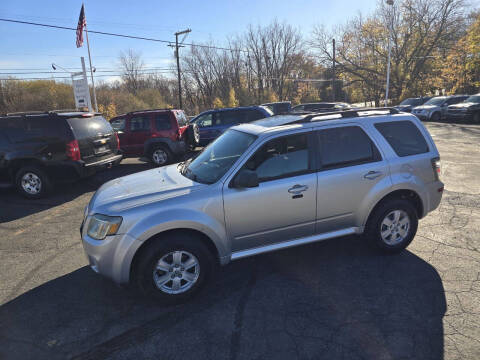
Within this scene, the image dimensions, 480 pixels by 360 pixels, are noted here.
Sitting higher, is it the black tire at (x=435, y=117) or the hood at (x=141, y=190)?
the hood at (x=141, y=190)

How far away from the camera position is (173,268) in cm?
310

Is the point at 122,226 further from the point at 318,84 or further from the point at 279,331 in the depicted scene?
the point at 318,84

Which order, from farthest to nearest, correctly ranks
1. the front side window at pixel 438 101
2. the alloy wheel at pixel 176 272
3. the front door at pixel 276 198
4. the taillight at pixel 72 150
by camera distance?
1. the front side window at pixel 438 101
2. the taillight at pixel 72 150
3. the front door at pixel 276 198
4. the alloy wheel at pixel 176 272

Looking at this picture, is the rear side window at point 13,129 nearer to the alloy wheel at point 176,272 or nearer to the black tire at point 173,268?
the black tire at point 173,268

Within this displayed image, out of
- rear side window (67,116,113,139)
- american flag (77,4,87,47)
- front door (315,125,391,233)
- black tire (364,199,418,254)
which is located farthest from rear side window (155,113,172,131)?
american flag (77,4,87,47)

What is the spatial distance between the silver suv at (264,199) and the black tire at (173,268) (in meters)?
0.01

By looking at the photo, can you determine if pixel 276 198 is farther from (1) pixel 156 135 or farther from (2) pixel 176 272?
(1) pixel 156 135

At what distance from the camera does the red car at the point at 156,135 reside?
1016cm

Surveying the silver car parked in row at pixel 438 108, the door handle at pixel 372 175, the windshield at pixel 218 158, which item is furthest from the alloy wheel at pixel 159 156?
the silver car parked in row at pixel 438 108

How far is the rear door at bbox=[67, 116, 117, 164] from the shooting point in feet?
23.2

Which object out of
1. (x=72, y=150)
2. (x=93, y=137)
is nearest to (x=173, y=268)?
(x=72, y=150)

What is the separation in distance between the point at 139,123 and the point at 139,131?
0.28 m

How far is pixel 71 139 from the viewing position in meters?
6.86

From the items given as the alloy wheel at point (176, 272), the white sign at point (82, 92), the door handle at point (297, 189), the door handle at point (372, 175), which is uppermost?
the white sign at point (82, 92)
